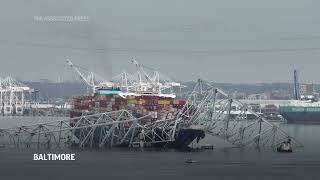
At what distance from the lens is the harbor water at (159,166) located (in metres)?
60.1

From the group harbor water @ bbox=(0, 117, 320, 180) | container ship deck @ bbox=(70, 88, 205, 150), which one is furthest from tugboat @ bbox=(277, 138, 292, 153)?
container ship deck @ bbox=(70, 88, 205, 150)

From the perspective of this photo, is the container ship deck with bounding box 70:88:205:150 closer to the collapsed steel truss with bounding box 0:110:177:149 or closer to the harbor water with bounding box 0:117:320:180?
the collapsed steel truss with bounding box 0:110:177:149

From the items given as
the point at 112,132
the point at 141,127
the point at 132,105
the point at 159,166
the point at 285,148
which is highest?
the point at 132,105

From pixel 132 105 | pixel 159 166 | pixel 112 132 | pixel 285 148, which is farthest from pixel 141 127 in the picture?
pixel 159 166

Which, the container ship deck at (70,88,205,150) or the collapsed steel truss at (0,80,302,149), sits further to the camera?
the container ship deck at (70,88,205,150)

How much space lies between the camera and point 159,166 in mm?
68438

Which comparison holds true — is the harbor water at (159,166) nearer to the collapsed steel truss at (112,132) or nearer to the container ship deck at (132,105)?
the collapsed steel truss at (112,132)

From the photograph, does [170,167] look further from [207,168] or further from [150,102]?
[150,102]

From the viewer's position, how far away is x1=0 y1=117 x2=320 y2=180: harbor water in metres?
60.1

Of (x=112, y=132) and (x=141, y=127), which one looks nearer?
(x=141, y=127)

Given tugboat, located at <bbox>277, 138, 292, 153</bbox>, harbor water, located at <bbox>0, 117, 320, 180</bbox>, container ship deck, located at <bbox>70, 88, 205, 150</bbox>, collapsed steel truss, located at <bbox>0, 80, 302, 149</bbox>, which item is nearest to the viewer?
harbor water, located at <bbox>0, 117, 320, 180</bbox>

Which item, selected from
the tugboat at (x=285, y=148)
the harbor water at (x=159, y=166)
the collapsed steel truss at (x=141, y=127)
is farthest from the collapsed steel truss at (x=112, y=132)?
the tugboat at (x=285, y=148)

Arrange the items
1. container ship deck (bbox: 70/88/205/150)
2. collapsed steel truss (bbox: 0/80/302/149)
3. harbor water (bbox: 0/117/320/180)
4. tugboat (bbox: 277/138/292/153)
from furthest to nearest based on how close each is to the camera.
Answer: container ship deck (bbox: 70/88/205/150) < collapsed steel truss (bbox: 0/80/302/149) < tugboat (bbox: 277/138/292/153) < harbor water (bbox: 0/117/320/180)

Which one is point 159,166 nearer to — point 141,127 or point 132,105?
point 141,127
